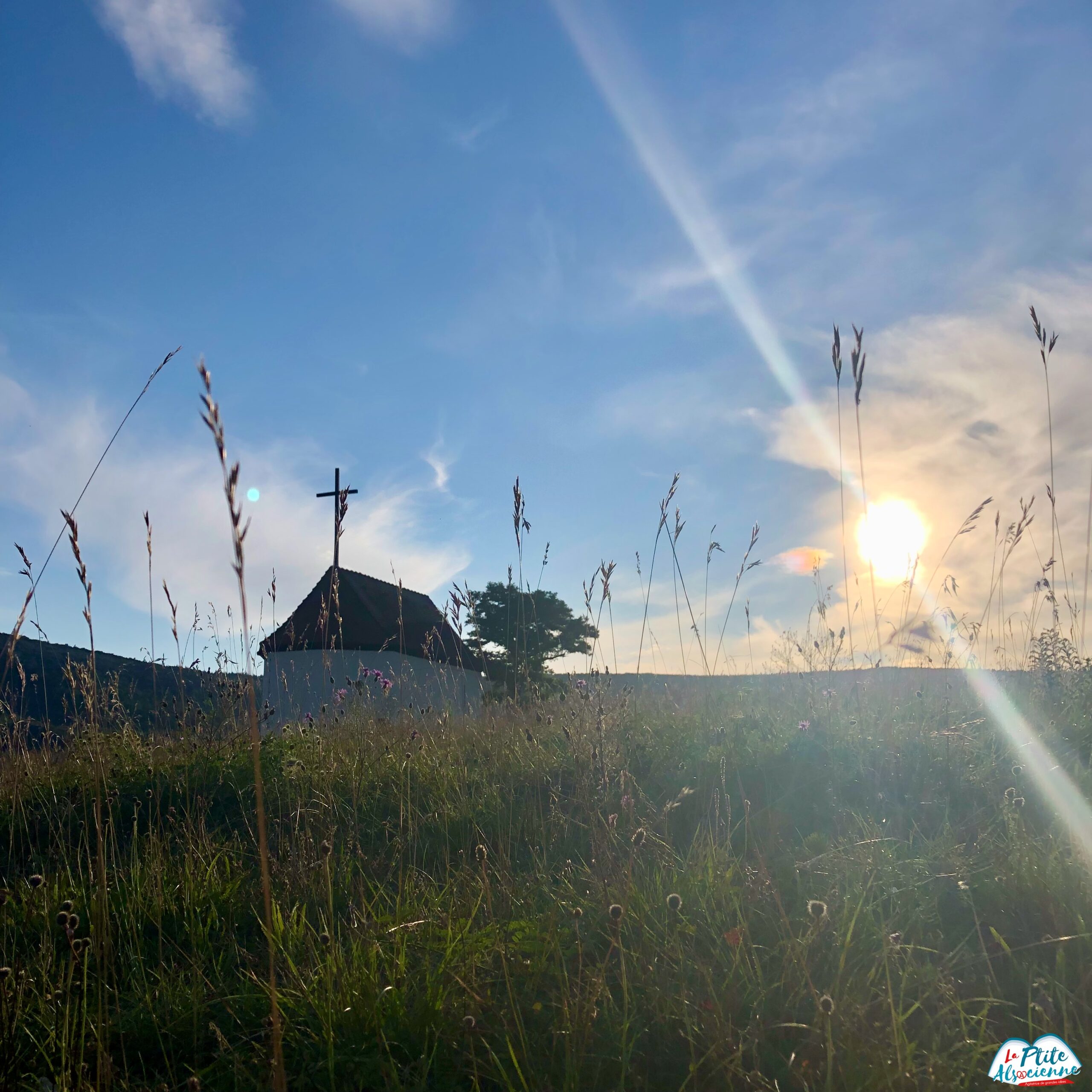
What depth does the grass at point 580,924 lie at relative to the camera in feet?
5.79

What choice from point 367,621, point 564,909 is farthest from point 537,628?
point 564,909

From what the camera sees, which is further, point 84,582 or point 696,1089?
point 84,582

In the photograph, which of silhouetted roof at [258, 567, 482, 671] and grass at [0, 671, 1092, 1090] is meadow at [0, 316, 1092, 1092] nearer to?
grass at [0, 671, 1092, 1090]

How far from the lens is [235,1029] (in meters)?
1.98

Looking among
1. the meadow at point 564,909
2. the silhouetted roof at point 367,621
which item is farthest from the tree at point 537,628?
the meadow at point 564,909

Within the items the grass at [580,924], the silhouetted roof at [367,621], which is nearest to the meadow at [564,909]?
the grass at [580,924]

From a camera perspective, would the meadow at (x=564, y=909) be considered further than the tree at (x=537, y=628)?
No

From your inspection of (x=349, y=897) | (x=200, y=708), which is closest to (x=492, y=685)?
(x=200, y=708)

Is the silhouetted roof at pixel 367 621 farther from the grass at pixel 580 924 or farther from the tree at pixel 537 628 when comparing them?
the grass at pixel 580 924

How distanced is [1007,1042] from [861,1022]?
30 cm

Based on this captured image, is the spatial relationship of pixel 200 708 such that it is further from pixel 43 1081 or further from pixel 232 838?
pixel 43 1081

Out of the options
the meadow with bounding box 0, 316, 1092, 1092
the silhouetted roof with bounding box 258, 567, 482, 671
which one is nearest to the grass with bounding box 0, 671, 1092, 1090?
the meadow with bounding box 0, 316, 1092, 1092

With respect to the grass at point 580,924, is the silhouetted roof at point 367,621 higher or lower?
higher

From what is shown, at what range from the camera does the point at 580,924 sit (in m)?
2.31
